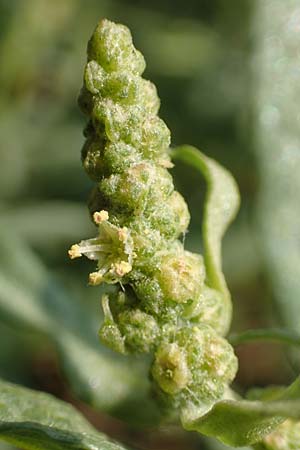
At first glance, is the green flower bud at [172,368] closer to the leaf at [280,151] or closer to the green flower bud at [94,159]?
the green flower bud at [94,159]

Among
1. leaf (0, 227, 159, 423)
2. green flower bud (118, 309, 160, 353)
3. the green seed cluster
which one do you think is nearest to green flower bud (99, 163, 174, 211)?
the green seed cluster

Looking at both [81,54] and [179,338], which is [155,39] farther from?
[179,338]

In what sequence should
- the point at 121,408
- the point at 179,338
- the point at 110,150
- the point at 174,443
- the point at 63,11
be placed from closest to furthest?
the point at 110,150, the point at 179,338, the point at 121,408, the point at 174,443, the point at 63,11

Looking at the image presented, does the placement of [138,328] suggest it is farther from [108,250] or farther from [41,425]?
[41,425]

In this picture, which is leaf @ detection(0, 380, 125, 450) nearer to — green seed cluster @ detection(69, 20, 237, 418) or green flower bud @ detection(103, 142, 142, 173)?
green seed cluster @ detection(69, 20, 237, 418)

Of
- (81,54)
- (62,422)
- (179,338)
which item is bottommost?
(62,422)

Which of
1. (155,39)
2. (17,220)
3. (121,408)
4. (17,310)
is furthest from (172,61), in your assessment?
(121,408)
